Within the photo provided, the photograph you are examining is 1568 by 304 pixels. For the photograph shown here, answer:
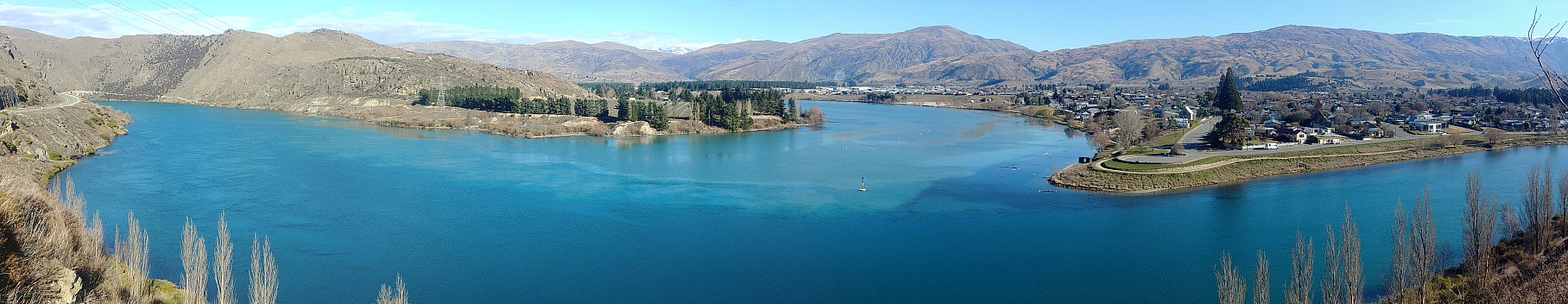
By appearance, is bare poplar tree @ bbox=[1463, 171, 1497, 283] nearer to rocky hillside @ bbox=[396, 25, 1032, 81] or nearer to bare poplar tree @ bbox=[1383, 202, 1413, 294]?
bare poplar tree @ bbox=[1383, 202, 1413, 294]

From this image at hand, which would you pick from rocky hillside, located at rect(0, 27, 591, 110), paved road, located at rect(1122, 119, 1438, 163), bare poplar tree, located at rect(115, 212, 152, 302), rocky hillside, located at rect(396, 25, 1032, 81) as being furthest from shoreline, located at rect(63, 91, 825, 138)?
rocky hillside, located at rect(396, 25, 1032, 81)

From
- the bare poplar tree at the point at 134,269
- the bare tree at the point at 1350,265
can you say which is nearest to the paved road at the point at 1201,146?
the bare tree at the point at 1350,265

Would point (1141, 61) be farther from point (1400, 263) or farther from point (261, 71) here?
point (1400, 263)

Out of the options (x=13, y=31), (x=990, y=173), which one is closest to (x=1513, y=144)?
(x=990, y=173)

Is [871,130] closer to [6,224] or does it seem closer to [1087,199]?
[1087,199]

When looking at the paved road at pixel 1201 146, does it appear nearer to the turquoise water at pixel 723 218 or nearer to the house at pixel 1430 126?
the house at pixel 1430 126

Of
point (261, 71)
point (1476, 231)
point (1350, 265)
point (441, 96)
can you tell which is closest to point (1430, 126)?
point (1476, 231)
